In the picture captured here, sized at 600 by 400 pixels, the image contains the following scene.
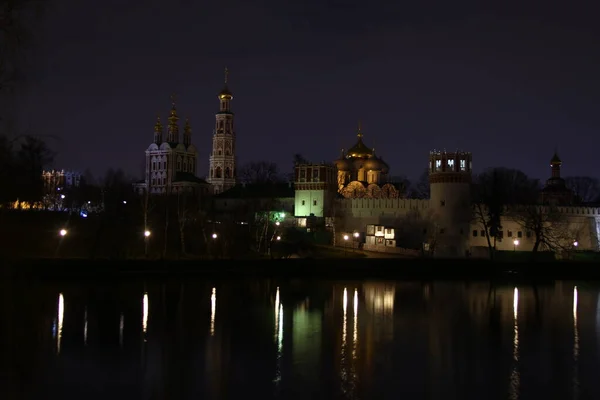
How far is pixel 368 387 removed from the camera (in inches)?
573

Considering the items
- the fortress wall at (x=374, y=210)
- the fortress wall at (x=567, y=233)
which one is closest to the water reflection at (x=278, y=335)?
the fortress wall at (x=374, y=210)

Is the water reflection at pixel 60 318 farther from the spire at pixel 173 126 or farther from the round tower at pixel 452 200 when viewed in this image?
the spire at pixel 173 126

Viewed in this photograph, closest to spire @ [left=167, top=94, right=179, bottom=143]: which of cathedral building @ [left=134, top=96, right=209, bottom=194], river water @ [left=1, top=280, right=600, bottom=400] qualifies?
cathedral building @ [left=134, top=96, right=209, bottom=194]

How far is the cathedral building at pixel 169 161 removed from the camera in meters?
76.9

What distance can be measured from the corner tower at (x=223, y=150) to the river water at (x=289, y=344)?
149ft

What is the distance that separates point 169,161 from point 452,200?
36.7 meters

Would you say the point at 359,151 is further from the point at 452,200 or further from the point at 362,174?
the point at 452,200

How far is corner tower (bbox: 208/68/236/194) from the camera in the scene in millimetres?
75500

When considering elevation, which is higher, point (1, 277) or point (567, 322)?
point (1, 277)

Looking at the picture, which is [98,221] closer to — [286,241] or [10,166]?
[286,241]

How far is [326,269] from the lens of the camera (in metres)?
39.1

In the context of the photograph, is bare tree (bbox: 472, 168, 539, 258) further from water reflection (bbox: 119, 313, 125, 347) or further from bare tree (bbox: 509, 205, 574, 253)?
water reflection (bbox: 119, 313, 125, 347)

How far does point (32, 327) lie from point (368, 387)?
10081mm

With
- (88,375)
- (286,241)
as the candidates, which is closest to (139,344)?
(88,375)
